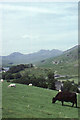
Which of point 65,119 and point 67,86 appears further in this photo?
point 67,86

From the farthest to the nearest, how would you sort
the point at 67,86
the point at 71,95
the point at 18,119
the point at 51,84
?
the point at 67,86 → the point at 51,84 → the point at 71,95 → the point at 18,119

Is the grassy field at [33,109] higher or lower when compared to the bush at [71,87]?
higher

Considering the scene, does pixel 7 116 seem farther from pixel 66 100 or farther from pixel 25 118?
pixel 66 100

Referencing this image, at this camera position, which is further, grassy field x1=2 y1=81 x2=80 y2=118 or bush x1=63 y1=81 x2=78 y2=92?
bush x1=63 y1=81 x2=78 y2=92

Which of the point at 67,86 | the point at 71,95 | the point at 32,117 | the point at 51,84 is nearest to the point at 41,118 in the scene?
the point at 32,117

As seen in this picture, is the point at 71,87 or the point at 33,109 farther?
the point at 71,87

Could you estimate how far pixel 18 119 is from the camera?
13.2m

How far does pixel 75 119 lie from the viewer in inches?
595

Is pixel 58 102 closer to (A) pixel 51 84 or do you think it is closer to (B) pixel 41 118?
(B) pixel 41 118

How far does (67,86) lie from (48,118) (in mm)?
49814

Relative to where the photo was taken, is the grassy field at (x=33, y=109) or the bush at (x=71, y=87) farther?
the bush at (x=71, y=87)

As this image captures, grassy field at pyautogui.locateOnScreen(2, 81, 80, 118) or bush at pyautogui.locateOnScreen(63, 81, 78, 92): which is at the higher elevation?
grassy field at pyautogui.locateOnScreen(2, 81, 80, 118)

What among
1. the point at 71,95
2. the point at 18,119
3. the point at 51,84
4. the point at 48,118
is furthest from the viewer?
the point at 51,84

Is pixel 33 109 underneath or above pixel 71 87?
above
